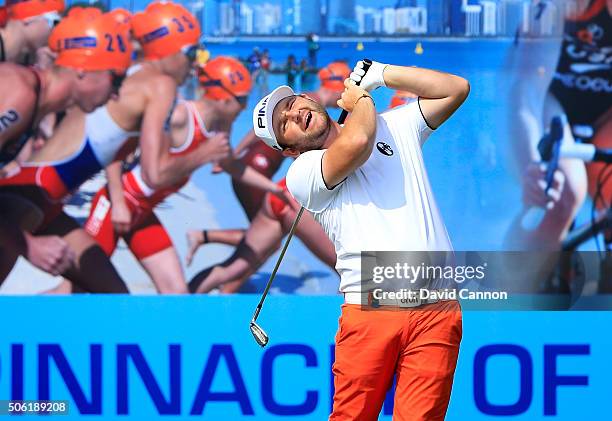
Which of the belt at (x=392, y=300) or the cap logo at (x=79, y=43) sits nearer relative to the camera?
the belt at (x=392, y=300)

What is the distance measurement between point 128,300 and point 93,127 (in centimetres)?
73

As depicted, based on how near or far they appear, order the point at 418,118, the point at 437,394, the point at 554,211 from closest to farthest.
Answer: the point at 437,394 → the point at 418,118 → the point at 554,211

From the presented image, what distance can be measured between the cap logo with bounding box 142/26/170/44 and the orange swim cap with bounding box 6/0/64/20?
36 centimetres

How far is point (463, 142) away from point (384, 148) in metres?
1.52

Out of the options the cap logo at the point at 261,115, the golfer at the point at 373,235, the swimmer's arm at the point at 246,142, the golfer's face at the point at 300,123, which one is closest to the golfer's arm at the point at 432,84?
the golfer at the point at 373,235

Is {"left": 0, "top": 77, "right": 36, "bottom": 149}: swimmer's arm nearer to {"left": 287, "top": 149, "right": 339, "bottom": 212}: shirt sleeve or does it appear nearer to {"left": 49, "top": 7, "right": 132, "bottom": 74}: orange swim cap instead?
{"left": 49, "top": 7, "right": 132, "bottom": 74}: orange swim cap

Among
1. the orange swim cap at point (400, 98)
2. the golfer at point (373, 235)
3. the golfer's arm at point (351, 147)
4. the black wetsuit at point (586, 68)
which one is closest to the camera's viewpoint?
the golfer's arm at point (351, 147)

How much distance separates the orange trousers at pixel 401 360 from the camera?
284cm

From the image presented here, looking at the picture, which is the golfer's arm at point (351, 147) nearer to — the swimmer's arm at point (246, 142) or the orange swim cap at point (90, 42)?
the swimmer's arm at point (246, 142)

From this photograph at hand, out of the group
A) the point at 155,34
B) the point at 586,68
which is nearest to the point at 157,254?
the point at 155,34

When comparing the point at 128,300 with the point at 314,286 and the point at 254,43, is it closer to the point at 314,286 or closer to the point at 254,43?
the point at 314,286

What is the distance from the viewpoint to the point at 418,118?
304 cm

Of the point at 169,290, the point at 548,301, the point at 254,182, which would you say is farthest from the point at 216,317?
the point at 548,301

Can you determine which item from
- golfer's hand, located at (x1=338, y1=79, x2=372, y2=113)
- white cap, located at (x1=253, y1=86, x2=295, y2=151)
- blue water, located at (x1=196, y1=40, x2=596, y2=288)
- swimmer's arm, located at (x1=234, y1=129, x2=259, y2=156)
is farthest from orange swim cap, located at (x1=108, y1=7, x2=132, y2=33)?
golfer's hand, located at (x1=338, y1=79, x2=372, y2=113)
